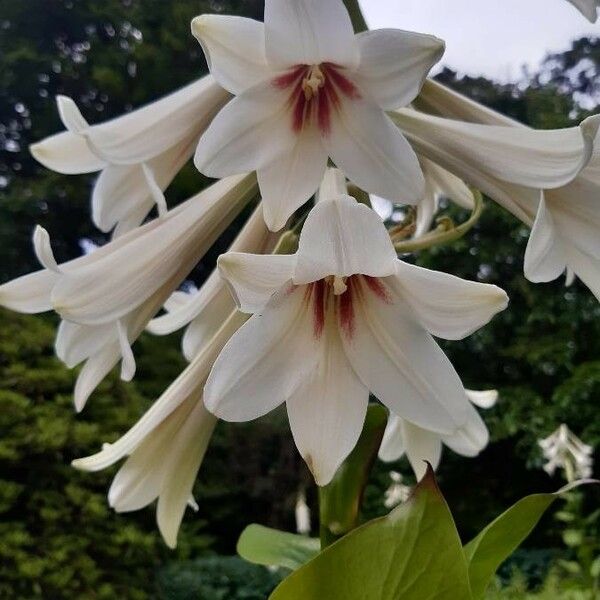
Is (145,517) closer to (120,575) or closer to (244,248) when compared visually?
(120,575)

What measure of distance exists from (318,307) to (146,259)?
165 mm

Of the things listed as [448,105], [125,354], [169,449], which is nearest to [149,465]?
[169,449]

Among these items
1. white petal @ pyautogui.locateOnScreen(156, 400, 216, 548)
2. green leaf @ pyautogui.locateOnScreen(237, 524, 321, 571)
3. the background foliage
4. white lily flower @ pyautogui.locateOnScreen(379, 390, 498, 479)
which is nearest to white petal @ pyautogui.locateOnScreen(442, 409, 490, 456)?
white lily flower @ pyautogui.locateOnScreen(379, 390, 498, 479)

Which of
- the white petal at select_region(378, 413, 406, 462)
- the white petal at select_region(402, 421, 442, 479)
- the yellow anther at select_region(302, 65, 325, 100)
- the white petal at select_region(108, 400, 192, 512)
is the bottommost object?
the white petal at select_region(378, 413, 406, 462)

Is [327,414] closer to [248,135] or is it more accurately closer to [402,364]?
[402,364]

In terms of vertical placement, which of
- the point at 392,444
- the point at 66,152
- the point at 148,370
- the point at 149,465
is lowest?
the point at 148,370

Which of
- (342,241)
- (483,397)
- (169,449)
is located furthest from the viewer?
(483,397)

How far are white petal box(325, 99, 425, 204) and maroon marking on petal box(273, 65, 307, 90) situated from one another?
0.06 meters

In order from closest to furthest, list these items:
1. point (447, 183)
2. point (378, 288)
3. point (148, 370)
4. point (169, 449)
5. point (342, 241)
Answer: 1. point (342, 241)
2. point (378, 288)
3. point (169, 449)
4. point (447, 183)
5. point (148, 370)

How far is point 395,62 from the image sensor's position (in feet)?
1.69

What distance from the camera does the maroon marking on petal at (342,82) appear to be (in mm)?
553

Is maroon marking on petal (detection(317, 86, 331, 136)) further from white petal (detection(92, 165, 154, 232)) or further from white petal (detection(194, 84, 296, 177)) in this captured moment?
white petal (detection(92, 165, 154, 232))

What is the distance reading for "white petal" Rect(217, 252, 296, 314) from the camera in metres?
0.51

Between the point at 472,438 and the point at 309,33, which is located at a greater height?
the point at 309,33
